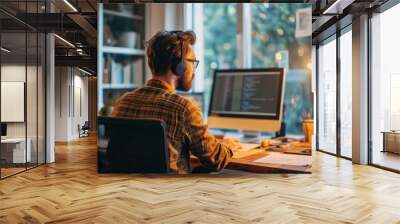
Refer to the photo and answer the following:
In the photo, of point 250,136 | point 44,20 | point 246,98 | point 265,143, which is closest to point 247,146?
point 250,136

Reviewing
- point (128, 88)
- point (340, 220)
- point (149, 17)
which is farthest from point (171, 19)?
point (340, 220)

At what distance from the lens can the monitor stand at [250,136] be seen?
5.29 metres

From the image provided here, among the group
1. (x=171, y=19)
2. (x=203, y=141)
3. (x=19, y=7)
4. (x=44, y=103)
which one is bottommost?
(x=203, y=141)

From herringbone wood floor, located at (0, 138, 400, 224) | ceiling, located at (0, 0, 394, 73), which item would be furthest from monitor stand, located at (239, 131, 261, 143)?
ceiling, located at (0, 0, 394, 73)

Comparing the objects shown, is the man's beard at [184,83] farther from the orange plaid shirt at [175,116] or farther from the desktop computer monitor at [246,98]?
the desktop computer monitor at [246,98]

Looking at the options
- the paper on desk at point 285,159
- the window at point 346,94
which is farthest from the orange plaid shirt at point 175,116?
the window at point 346,94

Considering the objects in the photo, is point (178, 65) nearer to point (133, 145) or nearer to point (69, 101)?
point (133, 145)

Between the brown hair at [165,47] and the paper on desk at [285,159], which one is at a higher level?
the brown hair at [165,47]

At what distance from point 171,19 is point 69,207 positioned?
2.78m

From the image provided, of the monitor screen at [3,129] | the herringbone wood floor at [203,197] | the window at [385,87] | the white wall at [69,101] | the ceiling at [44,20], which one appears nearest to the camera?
the herringbone wood floor at [203,197]

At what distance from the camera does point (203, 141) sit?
521 cm

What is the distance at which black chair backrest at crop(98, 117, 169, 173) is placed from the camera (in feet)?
17.0

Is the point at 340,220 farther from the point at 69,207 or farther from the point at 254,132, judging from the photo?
the point at 69,207

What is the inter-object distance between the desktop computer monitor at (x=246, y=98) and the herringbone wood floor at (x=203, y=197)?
2.71ft
